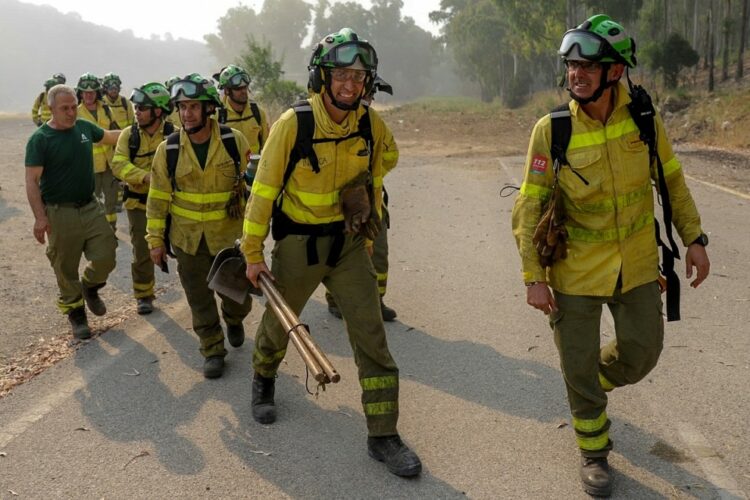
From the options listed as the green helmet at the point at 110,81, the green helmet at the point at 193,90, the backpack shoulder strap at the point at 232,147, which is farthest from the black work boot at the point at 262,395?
the green helmet at the point at 110,81

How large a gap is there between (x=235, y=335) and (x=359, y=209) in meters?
2.31

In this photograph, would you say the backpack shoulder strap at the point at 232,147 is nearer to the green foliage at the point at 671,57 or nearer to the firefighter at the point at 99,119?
the firefighter at the point at 99,119

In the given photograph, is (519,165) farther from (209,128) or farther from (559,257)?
(559,257)

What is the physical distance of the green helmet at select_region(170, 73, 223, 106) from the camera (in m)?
5.34

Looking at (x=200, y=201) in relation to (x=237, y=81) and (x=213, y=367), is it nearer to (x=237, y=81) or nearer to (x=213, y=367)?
(x=213, y=367)

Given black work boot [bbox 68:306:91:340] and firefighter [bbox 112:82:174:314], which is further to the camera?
firefighter [bbox 112:82:174:314]

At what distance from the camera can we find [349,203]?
4.22 m

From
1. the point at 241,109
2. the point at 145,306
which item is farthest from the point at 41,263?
the point at 241,109

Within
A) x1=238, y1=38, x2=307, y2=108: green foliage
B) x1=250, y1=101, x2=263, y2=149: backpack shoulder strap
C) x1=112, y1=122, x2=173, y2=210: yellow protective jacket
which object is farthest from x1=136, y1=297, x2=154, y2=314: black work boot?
x1=238, y1=38, x2=307, y2=108: green foliage

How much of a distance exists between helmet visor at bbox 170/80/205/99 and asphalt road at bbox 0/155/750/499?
79.0 inches

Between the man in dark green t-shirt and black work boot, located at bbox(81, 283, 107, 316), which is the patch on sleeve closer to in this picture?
the man in dark green t-shirt

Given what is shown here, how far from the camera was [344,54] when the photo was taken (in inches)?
156

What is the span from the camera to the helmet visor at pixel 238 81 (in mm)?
8430

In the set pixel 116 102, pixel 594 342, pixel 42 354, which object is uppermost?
pixel 116 102
